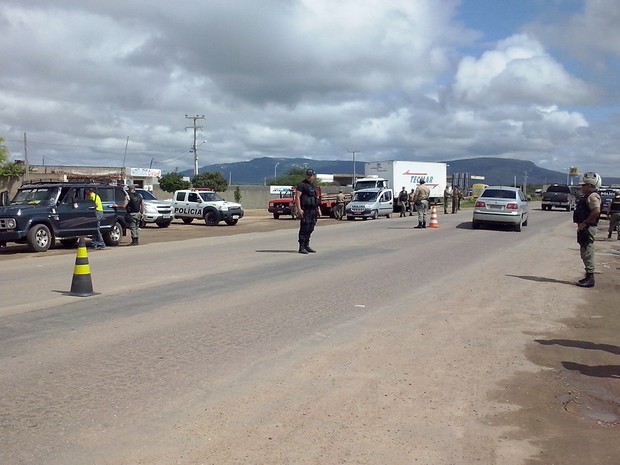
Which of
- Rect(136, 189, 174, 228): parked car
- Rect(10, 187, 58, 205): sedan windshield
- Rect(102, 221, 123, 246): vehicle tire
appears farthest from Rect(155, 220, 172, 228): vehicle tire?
Rect(10, 187, 58, 205): sedan windshield

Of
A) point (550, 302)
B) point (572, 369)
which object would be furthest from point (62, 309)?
point (550, 302)


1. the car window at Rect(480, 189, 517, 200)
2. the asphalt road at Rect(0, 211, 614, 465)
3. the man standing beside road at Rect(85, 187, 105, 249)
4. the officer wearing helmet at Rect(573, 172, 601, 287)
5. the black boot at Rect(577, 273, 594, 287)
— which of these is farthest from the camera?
the car window at Rect(480, 189, 517, 200)

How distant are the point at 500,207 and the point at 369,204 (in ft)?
37.8

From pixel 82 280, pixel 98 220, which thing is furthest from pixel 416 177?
pixel 82 280

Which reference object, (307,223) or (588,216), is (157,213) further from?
(588,216)

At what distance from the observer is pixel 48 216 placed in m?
17.3

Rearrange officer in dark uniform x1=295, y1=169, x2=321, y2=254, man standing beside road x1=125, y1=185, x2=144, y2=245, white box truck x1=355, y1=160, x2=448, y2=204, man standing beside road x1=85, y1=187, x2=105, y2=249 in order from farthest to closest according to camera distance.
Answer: white box truck x1=355, y1=160, x2=448, y2=204 < man standing beside road x1=125, y1=185, x2=144, y2=245 < man standing beside road x1=85, y1=187, x2=105, y2=249 < officer in dark uniform x1=295, y1=169, x2=321, y2=254

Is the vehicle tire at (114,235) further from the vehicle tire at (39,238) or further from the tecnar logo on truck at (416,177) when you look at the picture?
the tecnar logo on truck at (416,177)

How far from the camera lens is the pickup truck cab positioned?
156 feet

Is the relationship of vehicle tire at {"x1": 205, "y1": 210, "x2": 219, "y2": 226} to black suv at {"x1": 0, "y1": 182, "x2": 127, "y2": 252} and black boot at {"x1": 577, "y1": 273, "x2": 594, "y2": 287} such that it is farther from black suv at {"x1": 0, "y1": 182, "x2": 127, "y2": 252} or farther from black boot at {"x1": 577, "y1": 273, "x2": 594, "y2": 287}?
black boot at {"x1": 577, "y1": 273, "x2": 594, "y2": 287}

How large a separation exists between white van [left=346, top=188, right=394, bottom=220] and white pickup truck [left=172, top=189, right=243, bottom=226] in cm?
648

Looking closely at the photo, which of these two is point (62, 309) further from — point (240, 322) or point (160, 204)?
point (160, 204)

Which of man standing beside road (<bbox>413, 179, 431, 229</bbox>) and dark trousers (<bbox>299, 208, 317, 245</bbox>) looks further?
man standing beside road (<bbox>413, 179, 431, 229</bbox>)

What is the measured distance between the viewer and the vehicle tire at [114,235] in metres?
19.4
